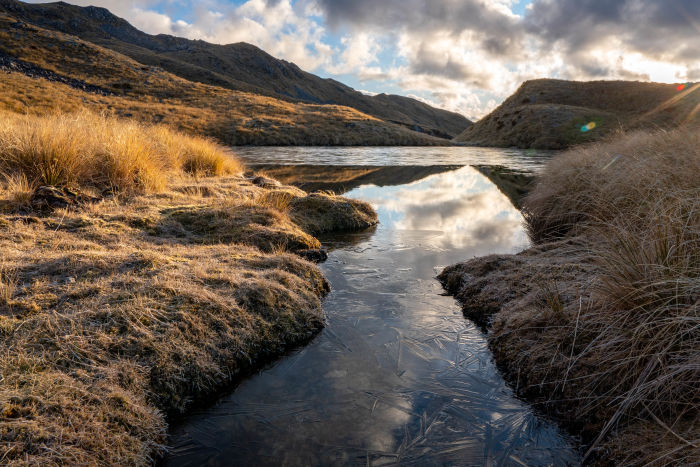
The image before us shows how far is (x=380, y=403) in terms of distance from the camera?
145 inches

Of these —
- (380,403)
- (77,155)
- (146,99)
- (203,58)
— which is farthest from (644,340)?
(203,58)

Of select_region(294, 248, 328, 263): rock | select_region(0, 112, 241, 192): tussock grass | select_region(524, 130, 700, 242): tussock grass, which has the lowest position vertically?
select_region(294, 248, 328, 263): rock

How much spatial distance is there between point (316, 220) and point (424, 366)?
6301mm

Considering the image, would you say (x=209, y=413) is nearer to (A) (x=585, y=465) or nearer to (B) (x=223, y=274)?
(B) (x=223, y=274)

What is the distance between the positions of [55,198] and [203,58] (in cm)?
12014

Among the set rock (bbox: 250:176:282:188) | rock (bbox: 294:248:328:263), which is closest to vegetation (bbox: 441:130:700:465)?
rock (bbox: 294:248:328:263)

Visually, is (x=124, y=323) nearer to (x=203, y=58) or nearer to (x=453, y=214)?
(x=453, y=214)

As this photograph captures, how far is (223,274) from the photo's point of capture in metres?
5.07

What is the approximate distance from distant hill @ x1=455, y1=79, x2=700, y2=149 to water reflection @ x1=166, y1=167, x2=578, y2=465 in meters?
46.2

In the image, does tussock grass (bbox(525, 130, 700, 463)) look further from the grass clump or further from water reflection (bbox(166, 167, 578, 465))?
the grass clump

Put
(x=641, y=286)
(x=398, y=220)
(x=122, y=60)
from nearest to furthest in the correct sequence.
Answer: (x=641, y=286) < (x=398, y=220) < (x=122, y=60)

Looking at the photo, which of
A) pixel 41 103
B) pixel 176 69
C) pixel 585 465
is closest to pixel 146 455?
pixel 585 465

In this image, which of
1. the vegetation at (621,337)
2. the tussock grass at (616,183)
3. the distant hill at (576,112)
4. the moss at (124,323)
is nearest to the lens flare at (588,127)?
the distant hill at (576,112)

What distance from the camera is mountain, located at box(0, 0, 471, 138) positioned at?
8350 centimetres
